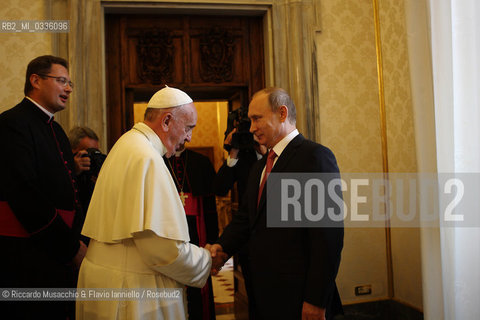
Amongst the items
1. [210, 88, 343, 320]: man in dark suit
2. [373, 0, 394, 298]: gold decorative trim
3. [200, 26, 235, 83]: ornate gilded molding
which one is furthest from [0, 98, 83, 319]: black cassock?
[373, 0, 394, 298]: gold decorative trim

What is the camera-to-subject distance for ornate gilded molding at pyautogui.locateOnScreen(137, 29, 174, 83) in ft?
14.3

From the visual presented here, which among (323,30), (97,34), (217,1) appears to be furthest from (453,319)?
(97,34)

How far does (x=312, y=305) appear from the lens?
6.77 feet

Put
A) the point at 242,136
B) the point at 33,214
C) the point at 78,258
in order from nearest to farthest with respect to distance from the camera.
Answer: the point at 33,214 → the point at 78,258 → the point at 242,136

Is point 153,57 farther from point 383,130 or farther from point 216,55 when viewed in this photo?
point 383,130

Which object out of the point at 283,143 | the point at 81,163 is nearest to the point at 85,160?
the point at 81,163

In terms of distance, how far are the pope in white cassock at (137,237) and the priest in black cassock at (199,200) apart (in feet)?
4.70

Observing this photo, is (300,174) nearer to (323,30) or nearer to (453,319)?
(453,319)

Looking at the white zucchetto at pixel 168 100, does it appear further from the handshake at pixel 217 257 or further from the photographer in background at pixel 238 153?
the photographer in background at pixel 238 153

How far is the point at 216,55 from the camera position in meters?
4.50

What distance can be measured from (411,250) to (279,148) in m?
2.39

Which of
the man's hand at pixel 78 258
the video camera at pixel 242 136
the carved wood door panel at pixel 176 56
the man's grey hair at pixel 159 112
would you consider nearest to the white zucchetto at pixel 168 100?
the man's grey hair at pixel 159 112

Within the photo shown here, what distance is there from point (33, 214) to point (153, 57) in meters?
2.45

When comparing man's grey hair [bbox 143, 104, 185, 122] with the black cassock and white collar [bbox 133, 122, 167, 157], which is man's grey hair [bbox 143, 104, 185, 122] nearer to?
white collar [bbox 133, 122, 167, 157]
